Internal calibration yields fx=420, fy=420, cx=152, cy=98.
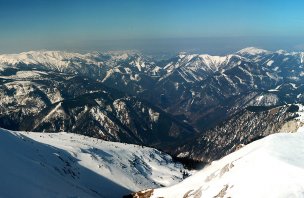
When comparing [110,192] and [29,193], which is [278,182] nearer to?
[29,193]

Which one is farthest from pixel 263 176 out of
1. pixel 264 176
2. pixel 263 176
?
pixel 264 176

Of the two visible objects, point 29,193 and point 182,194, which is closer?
point 29,193

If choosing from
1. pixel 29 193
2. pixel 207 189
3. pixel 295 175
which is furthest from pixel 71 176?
pixel 295 175

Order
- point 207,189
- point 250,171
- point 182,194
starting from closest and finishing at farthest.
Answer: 1. point 250,171
2. point 207,189
3. point 182,194

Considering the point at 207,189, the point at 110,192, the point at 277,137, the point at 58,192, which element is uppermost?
the point at 277,137

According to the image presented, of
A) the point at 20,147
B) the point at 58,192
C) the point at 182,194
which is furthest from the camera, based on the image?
the point at 20,147

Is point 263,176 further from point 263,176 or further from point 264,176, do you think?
point 264,176

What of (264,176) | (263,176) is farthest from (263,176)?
(264,176)

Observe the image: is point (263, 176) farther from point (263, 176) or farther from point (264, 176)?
point (264, 176)
